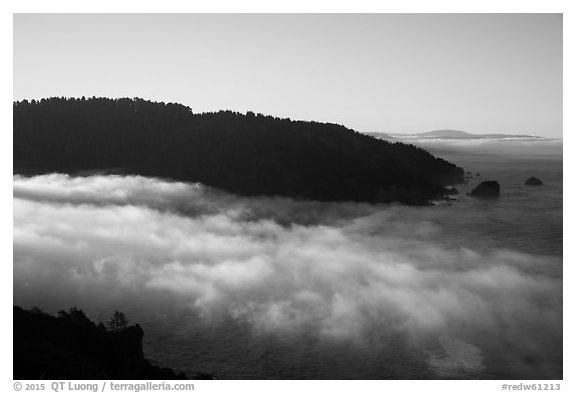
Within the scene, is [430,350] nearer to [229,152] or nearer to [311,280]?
[311,280]

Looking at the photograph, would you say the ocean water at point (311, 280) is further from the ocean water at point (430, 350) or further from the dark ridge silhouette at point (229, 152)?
the dark ridge silhouette at point (229, 152)

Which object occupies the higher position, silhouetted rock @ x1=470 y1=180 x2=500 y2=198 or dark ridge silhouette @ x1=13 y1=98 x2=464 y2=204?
dark ridge silhouette @ x1=13 y1=98 x2=464 y2=204

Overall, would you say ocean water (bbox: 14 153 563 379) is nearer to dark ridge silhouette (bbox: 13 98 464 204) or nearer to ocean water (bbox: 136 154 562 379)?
ocean water (bbox: 136 154 562 379)

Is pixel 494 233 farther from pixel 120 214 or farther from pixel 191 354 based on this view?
pixel 120 214

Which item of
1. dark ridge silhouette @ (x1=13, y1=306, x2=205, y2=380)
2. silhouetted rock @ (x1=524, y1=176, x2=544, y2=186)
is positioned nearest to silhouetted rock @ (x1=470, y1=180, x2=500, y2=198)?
silhouetted rock @ (x1=524, y1=176, x2=544, y2=186)
